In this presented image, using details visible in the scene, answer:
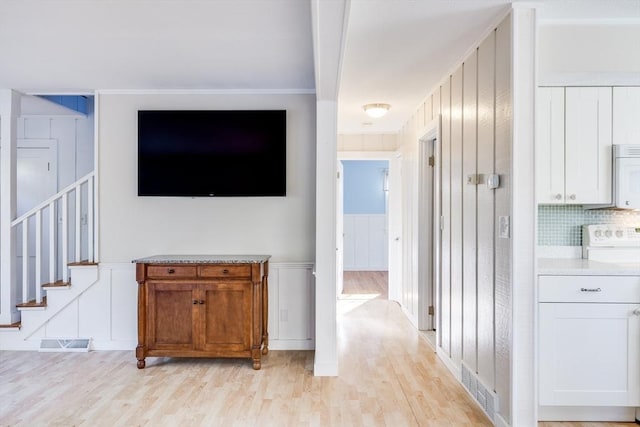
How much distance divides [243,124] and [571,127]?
8.35 ft

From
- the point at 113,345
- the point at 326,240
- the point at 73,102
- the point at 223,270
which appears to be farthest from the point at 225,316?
the point at 73,102

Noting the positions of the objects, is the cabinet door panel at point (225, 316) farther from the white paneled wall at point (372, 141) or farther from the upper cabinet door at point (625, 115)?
the white paneled wall at point (372, 141)

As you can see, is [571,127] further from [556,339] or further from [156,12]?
[156,12]

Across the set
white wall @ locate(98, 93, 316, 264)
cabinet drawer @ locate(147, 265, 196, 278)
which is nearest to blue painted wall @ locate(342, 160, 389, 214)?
white wall @ locate(98, 93, 316, 264)

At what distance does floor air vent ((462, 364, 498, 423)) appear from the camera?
234 cm

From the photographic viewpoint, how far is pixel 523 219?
2125 millimetres

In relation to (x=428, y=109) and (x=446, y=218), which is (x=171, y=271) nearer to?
(x=446, y=218)

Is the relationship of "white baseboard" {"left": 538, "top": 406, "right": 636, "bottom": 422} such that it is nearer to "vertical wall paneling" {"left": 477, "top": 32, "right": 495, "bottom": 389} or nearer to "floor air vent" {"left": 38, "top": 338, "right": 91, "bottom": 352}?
"vertical wall paneling" {"left": 477, "top": 32, "right": 495, "bottom": 389}

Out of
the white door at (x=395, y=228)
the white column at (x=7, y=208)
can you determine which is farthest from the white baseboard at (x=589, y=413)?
the white column at (x=7, y=208)

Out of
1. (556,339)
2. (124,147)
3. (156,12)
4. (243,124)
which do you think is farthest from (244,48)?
(556,339)

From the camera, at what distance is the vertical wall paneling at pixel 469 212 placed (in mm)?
2646

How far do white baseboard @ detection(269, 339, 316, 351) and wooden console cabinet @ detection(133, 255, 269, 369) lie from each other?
1.68ft

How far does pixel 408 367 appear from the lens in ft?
10.6

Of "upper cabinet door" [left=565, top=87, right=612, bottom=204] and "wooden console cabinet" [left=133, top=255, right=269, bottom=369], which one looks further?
"wooden console cabinet" [left=133, top=255, right=269, bottom=369]
